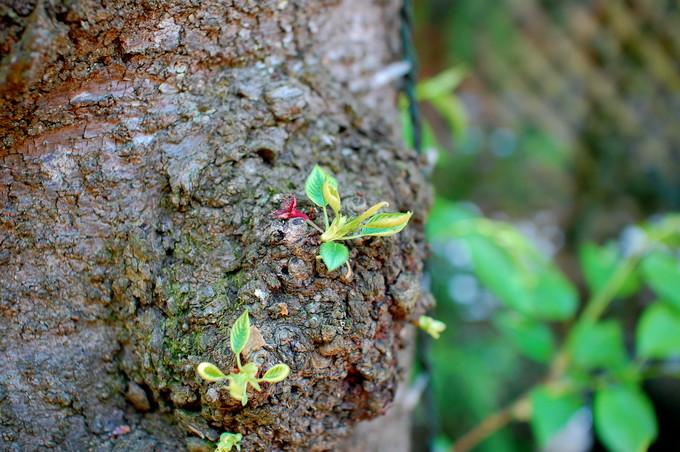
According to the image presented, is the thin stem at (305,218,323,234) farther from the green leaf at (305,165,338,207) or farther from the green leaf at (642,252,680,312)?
the green leaf at (642,252,680,312)

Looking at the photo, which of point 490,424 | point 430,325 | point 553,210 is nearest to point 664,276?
point 490,424

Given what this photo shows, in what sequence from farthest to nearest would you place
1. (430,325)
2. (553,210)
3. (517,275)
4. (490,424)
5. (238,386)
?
(553,210) → (490,424) → (517,275) → (430,325) → (238,386)

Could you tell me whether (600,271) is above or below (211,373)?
below

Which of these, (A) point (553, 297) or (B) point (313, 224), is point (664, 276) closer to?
(A) point (553, 297)

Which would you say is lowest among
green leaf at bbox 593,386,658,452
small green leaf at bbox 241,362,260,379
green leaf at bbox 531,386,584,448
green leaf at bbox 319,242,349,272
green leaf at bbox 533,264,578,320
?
green leaf at bbox 531,386,584,448

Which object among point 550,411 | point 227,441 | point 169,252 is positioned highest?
point 169,252

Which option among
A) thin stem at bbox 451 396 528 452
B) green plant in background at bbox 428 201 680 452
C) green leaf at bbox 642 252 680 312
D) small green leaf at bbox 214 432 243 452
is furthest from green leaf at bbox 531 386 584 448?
small green leaf at bbox 214 432 243 452

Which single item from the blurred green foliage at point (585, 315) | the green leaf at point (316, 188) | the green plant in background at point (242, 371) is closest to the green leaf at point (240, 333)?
the green plant in background at point (242, 371)
